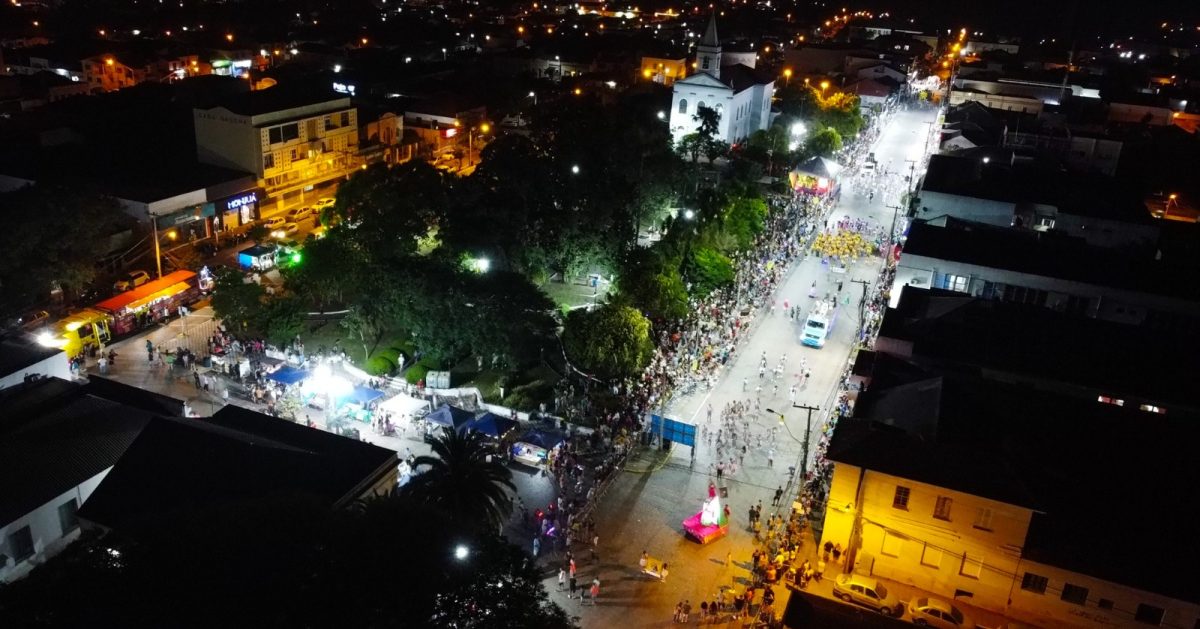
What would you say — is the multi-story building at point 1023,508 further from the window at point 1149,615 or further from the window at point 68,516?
the window at point 68,516

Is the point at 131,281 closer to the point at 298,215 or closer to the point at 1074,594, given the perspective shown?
the point at 298,215

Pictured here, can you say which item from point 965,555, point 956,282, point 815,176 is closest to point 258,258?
point 956,282

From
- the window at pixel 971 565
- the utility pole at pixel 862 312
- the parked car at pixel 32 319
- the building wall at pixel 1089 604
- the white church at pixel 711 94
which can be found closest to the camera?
the building wall at pixel 1089 604

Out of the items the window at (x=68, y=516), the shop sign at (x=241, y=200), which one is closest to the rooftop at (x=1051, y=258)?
the window at (x=68, y=516)

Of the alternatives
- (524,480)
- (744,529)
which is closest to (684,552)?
(744,529)

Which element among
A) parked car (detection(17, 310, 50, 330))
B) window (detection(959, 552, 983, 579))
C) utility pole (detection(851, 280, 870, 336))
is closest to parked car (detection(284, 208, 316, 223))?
parked car (detection(17, 310, 50, 330))

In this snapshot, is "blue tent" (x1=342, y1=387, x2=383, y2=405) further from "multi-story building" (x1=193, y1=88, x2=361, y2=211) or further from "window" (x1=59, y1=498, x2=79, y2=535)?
"multi-story building" (x1=193, y1=88, x2=361, y2=211)

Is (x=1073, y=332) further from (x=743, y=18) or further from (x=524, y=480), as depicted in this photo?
(x=743, y=18)
